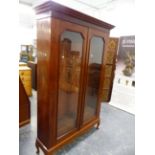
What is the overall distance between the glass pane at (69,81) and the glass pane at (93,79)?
0.27 meters

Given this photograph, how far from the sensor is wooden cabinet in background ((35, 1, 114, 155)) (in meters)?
1.45

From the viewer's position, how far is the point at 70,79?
2.00 metres

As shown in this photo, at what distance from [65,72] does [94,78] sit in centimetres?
68

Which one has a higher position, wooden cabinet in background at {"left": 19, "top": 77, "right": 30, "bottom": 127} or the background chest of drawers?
the background chest of drawers

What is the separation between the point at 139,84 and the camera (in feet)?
2.28

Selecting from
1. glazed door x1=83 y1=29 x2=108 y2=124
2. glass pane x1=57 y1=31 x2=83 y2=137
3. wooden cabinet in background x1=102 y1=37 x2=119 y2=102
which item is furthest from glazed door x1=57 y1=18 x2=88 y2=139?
wooden cabinet in background x1=102 y1=37 x2=119 y2=102

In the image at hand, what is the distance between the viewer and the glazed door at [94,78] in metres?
2.18

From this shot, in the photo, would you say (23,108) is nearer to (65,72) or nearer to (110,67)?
(65,72)

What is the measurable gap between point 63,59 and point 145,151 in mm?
1375

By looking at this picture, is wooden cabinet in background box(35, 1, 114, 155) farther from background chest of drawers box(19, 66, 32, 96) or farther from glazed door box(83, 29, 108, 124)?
background chest of drawers box(19, 66, 32, 96)

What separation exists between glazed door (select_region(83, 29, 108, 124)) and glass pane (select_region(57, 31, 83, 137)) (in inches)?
8.7

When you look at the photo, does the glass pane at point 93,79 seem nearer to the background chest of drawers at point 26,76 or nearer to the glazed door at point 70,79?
the glazed door at point 70,79

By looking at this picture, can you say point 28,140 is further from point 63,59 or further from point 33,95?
point 33,95
